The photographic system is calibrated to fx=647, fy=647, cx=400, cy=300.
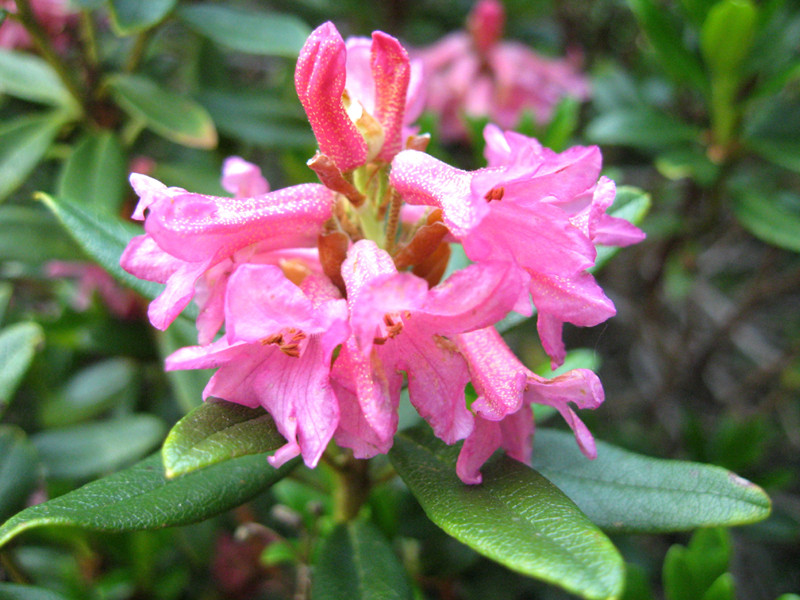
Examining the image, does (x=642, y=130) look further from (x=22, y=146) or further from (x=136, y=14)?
(x=22, y=146)

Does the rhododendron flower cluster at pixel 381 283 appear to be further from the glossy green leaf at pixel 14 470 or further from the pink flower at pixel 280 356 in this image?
the glossy green leaf at pixel 14 470

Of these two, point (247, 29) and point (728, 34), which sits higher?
point (728, 34)

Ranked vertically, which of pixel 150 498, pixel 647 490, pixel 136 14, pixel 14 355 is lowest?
pixel 14 355

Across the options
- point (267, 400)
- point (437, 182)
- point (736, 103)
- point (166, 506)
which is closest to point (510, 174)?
point (437, 182)

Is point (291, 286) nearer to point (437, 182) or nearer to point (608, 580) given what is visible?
point (437, 182)

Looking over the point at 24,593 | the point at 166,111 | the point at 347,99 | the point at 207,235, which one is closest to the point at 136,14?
the point at 166,111

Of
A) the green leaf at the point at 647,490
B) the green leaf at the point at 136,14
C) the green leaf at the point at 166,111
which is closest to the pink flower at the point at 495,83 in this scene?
the green leaf at the point at 166,111
